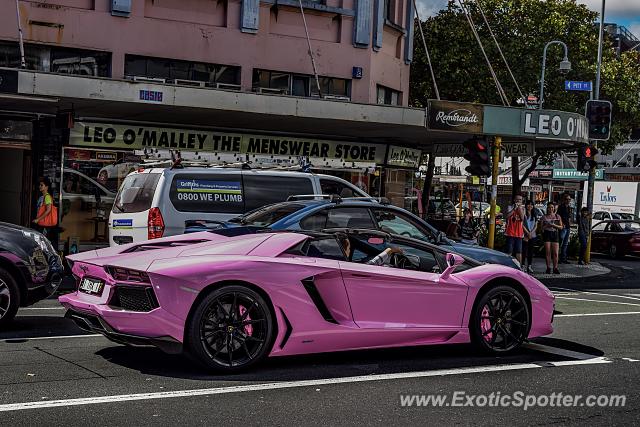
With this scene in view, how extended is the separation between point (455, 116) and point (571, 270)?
19.0ft

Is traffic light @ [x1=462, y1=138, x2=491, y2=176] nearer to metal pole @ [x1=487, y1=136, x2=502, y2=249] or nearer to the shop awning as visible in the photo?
the shop awning

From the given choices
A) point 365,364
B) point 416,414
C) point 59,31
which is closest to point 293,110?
point 59,31

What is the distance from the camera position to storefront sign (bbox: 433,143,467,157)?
82.3 ft

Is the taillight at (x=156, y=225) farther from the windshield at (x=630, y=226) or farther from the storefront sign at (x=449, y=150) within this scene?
the windshield at (x=630, y=226)

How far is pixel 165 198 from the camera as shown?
14.3 metres

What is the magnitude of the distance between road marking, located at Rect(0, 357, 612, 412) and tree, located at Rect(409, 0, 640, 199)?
2913 centimetres

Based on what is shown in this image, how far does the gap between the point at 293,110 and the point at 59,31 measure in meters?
5.93

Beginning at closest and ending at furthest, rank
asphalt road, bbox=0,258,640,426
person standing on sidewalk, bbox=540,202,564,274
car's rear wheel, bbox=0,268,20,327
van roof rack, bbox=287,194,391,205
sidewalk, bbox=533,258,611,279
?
1. asphalt road, bbox=0,258,640,426
2. car's rear wheel, bbox=0,268,20,327
3. van roof rack, bbox=287,194,391,205
4. sidewalk, bbox=533,258,611,279
5. person standing on sidewalk, bbox=540,202,564,274

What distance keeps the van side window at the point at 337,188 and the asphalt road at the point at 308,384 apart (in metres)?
6.23

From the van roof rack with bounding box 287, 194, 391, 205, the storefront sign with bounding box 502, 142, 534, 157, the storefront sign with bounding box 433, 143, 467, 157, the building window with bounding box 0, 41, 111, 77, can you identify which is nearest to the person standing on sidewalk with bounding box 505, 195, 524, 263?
the storefront sign with bounding box 502, 142, 534, 157

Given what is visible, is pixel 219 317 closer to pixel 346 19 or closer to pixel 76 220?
pixel 76 220

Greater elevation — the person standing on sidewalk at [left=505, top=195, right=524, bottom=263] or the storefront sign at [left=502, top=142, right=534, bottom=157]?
the storefront sign at [left=502, top=142, right=534, bottom=157]

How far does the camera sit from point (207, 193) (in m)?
14.7

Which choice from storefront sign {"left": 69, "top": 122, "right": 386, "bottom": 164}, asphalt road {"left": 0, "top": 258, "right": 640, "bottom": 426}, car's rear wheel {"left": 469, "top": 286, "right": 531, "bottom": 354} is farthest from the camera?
storefront sign {"left": 69, "top": 122, "right": 386, "bottom": 164}
